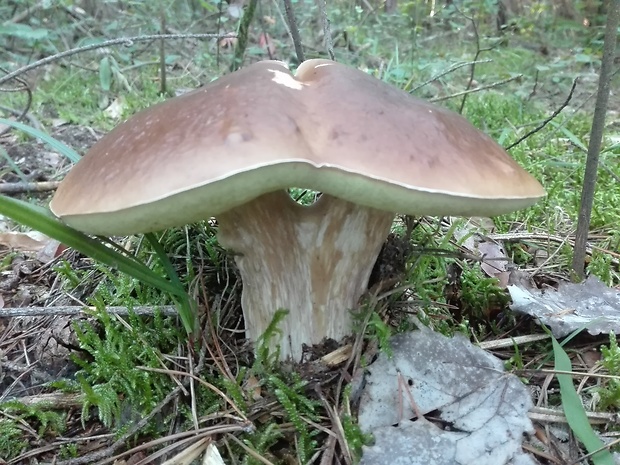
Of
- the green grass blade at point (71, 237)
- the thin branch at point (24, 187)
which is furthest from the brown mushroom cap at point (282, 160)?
the thin branch at point (24, 187)

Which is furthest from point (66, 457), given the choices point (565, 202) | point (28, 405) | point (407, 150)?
point (565, 202)

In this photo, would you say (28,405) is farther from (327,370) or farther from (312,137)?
(312,137)

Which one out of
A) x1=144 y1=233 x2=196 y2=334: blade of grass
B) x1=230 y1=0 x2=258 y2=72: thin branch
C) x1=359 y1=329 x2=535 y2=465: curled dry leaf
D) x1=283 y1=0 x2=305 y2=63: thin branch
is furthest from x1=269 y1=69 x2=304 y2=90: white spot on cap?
x1=230 y1=0 x2=258 y2=72: thin branch

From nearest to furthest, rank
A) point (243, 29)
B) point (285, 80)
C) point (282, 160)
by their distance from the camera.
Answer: point (282, 160) → point (285, 80) → point (243, 29)

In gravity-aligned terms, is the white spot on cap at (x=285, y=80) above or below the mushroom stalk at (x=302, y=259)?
above

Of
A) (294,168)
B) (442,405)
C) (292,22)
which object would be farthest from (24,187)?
(442,405)

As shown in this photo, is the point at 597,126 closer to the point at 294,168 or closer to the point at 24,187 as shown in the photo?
the point at 294,168

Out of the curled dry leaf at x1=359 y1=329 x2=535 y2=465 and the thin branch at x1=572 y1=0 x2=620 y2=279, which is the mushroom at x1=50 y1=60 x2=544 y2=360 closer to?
the curled dry leaf at x1=359 y1=329 x2=535 y2=465

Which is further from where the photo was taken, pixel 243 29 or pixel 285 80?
pixel 243 29

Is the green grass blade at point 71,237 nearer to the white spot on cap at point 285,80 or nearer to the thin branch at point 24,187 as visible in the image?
the white spot on cap at point 285,80
